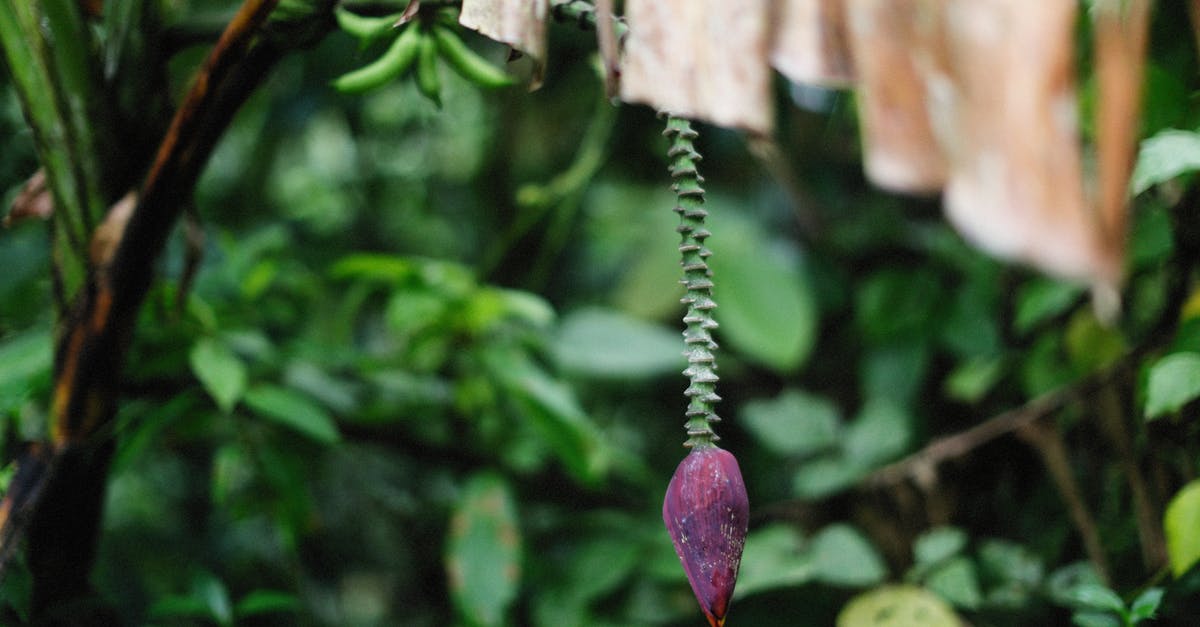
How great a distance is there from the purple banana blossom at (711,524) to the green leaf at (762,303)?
675 millimetres

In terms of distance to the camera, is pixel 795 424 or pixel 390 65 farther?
pixel 795 424

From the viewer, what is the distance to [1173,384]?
574 millimetres

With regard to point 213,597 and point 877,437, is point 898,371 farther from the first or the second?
point 213,597

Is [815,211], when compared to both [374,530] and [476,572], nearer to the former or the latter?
[476,572]

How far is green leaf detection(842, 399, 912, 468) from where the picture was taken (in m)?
0.96

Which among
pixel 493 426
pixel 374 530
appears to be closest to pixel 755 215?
pixel 493 426

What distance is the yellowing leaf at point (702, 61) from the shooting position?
1.12ft

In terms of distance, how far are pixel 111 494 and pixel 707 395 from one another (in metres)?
1.09

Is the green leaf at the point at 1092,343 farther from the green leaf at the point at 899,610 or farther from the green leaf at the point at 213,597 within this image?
the green leaf at the point at 213,597

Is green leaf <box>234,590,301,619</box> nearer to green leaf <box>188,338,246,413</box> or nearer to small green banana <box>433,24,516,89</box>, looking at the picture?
green leaf <box>188,338,246,413</box>

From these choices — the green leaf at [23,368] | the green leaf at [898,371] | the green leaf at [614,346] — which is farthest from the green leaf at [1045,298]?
the green leaf at [23,368]

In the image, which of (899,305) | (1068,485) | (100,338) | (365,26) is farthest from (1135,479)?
(100,338)

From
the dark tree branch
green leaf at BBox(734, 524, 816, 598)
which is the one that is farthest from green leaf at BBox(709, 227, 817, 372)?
the dark tree branch

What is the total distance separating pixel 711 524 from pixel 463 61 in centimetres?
33
